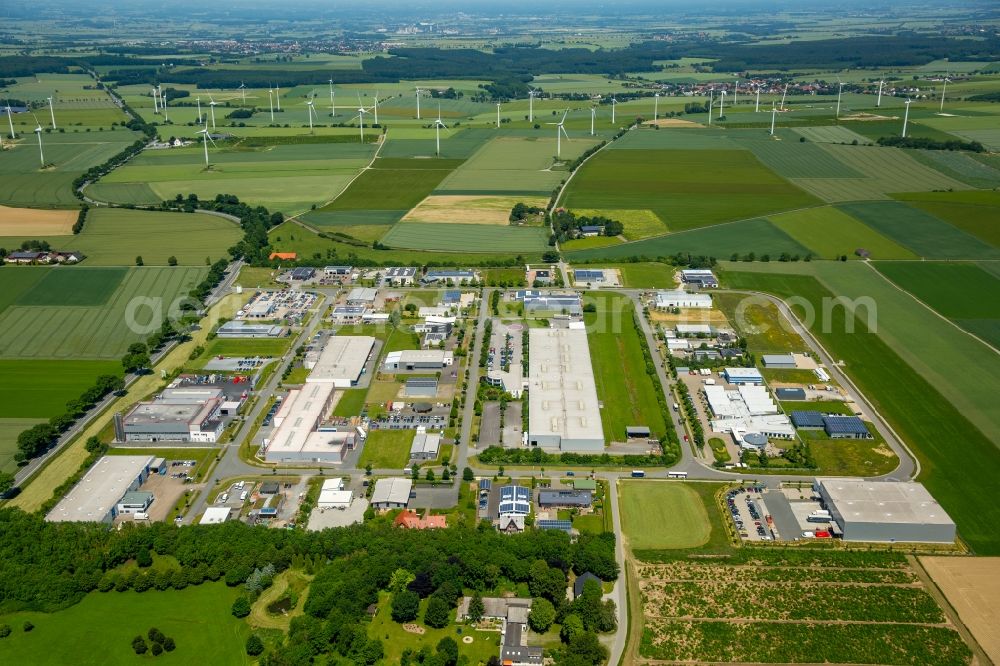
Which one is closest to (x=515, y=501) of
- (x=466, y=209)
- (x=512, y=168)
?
(x=466, y=209)

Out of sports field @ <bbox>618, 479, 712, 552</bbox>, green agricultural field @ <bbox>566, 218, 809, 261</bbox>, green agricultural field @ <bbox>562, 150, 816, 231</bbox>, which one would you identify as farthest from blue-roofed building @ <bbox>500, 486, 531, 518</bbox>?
green agricultural field @ <bbox>562, 150, 816, 231</bbox>

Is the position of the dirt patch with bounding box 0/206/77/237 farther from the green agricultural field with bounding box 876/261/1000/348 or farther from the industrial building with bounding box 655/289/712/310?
the green agricultural field with bounding box 876/261/1000/348

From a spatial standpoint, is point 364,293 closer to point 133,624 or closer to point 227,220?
point 227,220

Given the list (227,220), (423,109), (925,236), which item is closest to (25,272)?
(227,220)

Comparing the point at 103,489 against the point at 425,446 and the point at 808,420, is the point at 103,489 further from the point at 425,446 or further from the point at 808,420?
the point at 808,420

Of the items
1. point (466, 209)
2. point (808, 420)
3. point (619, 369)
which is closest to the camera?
point (808, 420)
